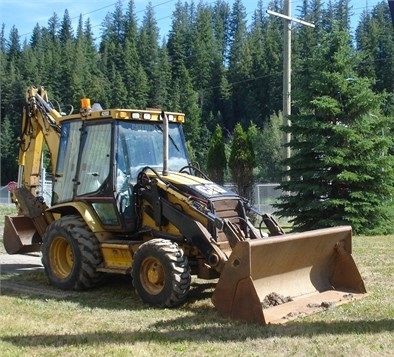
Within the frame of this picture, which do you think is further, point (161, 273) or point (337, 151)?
point (337, 151)

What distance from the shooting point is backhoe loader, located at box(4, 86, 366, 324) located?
26.0 feet

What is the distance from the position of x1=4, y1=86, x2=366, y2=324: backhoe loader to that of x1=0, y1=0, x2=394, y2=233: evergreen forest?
309 cm

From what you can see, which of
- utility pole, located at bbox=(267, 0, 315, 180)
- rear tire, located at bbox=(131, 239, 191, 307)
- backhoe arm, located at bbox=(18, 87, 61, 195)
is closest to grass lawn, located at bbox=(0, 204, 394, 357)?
rear tire, located at bbox=(131, 239, 191, 307)

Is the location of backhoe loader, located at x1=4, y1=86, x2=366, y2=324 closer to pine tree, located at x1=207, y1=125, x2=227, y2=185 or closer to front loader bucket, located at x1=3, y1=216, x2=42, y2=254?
front loader bucket, located at x1=3, y1=216, x2=42, y2=254

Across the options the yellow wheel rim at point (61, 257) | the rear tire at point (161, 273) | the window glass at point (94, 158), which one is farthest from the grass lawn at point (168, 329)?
the window glass at point (94, 158)

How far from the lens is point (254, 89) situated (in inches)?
3762

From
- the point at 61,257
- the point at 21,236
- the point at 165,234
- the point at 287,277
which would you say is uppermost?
the point at 165,234

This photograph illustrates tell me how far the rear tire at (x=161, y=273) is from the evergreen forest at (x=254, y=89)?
364 centimetres

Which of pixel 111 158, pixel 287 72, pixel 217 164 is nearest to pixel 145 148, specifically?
pixel 111 158

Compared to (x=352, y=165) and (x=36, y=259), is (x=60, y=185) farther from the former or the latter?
(x=352, y=165)

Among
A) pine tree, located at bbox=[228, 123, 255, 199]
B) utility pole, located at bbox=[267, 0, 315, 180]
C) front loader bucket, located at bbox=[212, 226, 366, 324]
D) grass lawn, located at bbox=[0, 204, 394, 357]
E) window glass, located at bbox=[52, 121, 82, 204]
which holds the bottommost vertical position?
grass lawn, located at bbox=[0, 204, 394, 357]

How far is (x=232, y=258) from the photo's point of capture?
7566mm

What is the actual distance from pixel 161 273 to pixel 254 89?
8871 cm

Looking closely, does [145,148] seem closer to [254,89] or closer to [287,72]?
[287,72]
